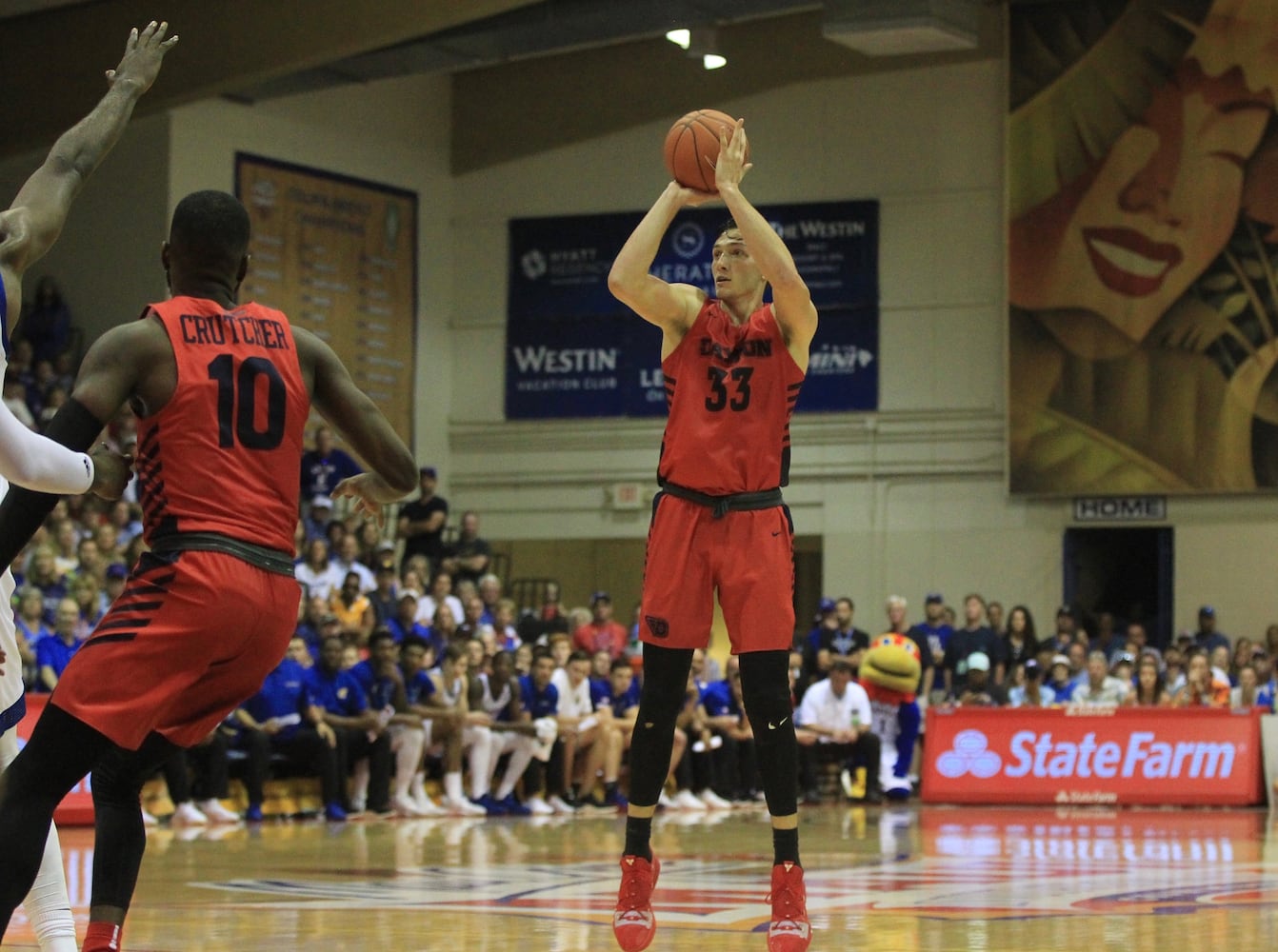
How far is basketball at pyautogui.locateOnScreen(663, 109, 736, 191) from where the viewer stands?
19.8ft

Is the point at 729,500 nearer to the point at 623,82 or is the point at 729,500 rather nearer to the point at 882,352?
the point at 882,352

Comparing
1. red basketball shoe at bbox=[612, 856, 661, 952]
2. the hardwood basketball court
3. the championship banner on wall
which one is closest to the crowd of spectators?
the hardwood basketball court

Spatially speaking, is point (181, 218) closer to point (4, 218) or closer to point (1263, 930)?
point (4, 218)

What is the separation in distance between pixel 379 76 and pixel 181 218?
20.4m

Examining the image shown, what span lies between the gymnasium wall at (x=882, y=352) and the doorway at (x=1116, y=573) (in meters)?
0.35

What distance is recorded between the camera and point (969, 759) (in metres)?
18.5

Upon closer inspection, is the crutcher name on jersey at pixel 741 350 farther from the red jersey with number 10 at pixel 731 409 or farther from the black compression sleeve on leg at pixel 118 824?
the black compression sleeve on leg at pixel 118 824

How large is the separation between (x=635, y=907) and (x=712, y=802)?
41.1 ft

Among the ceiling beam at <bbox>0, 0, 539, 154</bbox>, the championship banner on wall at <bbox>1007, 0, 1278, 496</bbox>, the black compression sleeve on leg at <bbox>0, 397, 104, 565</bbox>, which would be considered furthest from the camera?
the championship banner on wall at <bbox>1007, 0, 1278, 496</bbox>

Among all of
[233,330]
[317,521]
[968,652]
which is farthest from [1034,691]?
[233,330]

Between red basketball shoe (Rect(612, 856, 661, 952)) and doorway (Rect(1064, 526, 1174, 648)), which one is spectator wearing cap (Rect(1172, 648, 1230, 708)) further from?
Answer: red basketball shoe (Rect(612, 856, 661, 952))

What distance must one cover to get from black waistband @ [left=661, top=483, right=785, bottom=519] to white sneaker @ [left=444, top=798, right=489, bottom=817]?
11.0 meters

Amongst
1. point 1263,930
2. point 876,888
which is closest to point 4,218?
point 1263,930

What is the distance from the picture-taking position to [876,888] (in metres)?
8.66
